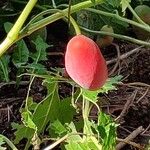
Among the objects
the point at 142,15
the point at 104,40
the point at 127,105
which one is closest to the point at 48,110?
the point at 127,105

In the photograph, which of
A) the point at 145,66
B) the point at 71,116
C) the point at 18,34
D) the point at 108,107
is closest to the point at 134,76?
the point at 145,66

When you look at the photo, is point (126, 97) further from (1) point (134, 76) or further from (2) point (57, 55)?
(2) point (57, 55)

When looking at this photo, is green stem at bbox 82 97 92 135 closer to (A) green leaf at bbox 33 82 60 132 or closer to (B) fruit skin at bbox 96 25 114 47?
(A) green leaf at bbox 33 82 60 132

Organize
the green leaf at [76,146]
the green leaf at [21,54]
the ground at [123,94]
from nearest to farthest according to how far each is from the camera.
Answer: the green leaf at [76,146] → the ground at [123,94] → the green leaf at [21,54]

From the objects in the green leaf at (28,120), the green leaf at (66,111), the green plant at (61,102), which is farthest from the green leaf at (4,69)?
the green leaf at (28,120)

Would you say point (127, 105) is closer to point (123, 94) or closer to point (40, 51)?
point (123, 94)

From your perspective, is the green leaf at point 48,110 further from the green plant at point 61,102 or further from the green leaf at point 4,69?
the green leaf at point 4,69
